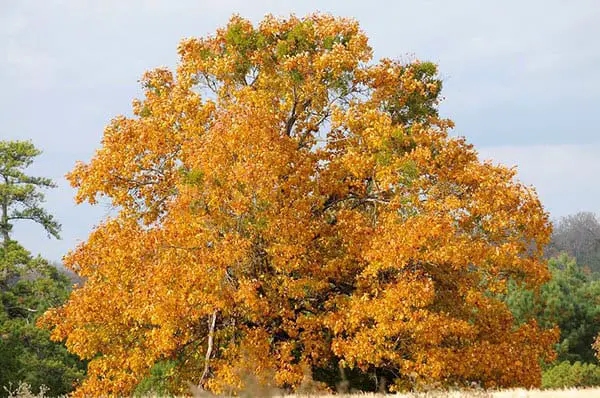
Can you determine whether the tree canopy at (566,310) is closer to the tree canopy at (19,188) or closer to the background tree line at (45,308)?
the background tree line at (45,308)

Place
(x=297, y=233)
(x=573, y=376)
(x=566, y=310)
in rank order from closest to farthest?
(x=297, y=233) < (x=573, y=376) < (x=566, y=310)

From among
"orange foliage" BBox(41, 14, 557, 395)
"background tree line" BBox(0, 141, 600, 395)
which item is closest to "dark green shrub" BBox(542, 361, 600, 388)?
"background tree line" BBox(0, 141, 600, 395)

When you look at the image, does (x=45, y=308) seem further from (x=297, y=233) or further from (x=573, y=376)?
(x=573, y=376)

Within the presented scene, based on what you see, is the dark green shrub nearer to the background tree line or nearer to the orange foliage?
the background tree line

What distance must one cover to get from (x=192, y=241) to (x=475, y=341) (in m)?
9.79

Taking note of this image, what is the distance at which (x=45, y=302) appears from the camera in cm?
4072

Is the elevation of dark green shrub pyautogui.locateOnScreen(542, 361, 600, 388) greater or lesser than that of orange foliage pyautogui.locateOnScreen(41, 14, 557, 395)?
lesser

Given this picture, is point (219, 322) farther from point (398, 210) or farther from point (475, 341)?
point (475, 341)

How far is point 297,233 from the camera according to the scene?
22.4 meters

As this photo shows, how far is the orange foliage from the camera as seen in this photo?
22109 millimetres

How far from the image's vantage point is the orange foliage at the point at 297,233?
2211cm

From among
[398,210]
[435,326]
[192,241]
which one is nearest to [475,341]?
[435,326]

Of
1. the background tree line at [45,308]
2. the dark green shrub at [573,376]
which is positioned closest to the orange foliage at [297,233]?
the background tree line at [45,308]

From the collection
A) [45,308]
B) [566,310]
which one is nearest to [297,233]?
[45,308]
